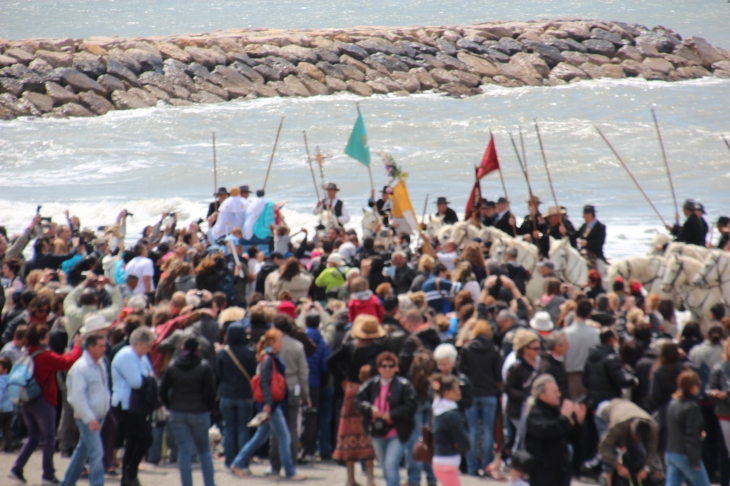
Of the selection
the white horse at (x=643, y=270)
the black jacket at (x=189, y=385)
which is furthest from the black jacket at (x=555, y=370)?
the white horse at (x=643, y=270)

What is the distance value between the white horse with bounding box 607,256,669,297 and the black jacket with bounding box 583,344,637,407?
195 inches

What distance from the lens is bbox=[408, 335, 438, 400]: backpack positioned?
759 cm

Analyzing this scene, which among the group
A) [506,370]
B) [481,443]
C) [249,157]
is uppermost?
[506,370]

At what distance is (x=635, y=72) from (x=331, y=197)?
44.1 metres

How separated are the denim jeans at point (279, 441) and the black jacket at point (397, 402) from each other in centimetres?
97

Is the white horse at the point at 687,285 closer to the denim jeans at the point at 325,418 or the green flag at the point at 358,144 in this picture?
the denim jeans at the point at 325,418

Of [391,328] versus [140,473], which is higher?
[391,328]

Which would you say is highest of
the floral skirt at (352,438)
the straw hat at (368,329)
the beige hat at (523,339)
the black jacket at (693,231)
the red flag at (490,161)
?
the red flag at (490,161)

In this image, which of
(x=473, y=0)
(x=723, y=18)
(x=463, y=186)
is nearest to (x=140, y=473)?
(x=463, y=186)

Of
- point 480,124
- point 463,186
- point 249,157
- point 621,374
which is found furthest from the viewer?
point 480,124

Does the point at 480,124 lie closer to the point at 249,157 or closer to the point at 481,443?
the point at 249,157

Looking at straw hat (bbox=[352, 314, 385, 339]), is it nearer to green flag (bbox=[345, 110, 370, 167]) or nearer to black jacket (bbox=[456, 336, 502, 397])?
black jacket (bbox=[456, 336, 502, 397])

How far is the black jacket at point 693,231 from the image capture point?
14.3 m

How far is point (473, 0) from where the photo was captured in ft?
405
